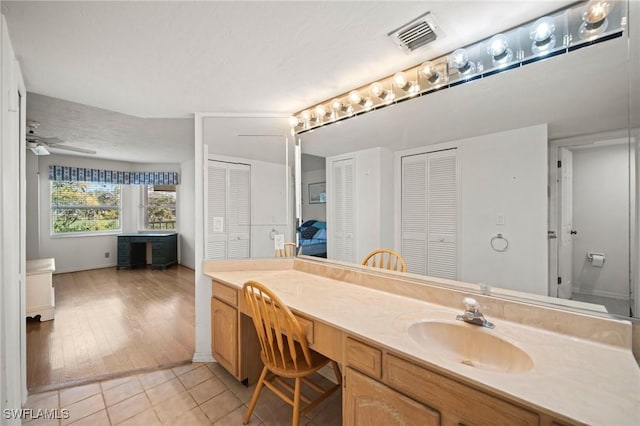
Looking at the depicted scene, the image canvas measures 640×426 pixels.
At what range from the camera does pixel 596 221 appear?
1.06 meters

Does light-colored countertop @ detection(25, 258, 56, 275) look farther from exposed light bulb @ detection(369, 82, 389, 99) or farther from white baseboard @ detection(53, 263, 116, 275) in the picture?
exposed light bulb @ detection(369, 82, 389, 99)

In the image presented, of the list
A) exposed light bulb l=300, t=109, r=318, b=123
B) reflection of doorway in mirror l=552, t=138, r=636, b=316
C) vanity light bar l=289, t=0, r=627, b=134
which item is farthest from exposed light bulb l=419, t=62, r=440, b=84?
exposed light bulb l=300, t=109, r=318, b=123

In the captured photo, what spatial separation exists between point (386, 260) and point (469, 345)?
2.14 feet

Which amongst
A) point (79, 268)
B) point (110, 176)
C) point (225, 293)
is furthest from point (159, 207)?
point (225, 293)

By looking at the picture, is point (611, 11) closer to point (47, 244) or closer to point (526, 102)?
point (526, 102)

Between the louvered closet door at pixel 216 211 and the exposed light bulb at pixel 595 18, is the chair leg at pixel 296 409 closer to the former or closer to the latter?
the louvered closet door at pixel 216 211

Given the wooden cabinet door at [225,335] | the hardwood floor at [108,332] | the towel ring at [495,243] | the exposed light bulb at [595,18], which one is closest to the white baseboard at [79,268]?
the hardwood floor at [108,332]

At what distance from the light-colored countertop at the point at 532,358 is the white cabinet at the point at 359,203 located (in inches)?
14.9

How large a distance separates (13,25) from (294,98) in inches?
59.1

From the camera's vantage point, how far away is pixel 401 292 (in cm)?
154

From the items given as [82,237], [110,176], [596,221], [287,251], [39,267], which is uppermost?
[110,176]

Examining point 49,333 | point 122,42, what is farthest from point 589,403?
point 49,333

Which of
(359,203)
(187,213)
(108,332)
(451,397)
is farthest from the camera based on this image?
(187,213)

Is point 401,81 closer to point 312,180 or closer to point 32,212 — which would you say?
point 312,180
